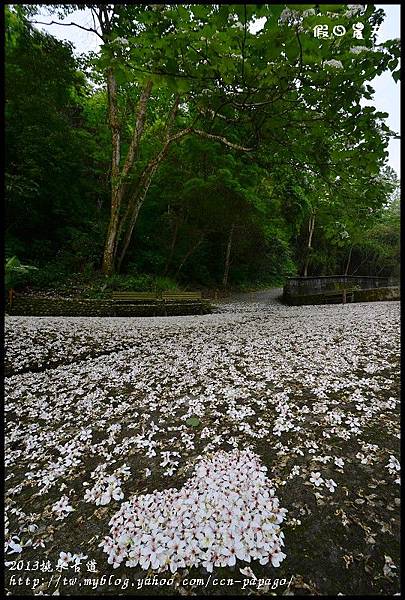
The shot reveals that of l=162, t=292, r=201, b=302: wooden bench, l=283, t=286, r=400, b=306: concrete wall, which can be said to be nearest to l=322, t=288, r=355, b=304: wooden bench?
l=283, t=286, r=400, b=306: concrete wall

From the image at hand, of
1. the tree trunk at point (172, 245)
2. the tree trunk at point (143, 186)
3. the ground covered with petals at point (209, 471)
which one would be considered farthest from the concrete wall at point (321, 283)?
the ground covered with petals at point (209, 471)

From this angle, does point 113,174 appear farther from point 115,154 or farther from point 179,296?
point 179,296

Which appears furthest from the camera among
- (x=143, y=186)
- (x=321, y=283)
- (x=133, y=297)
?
(x=321, y=283)

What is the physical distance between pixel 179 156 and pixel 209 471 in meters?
13.8

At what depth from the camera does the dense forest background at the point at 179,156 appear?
3434 mm

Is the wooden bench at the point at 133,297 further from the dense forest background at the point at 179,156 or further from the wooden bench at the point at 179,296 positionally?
the dense forest background at the point at 179,156

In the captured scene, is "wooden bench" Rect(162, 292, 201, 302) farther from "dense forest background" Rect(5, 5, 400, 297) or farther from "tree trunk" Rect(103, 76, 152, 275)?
"tree trunk" Rect(103, 76, 152, 275)

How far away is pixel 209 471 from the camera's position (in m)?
2.23

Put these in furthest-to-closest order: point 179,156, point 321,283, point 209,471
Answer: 1. point 321,283
2. point 179,156
3. point 209,471

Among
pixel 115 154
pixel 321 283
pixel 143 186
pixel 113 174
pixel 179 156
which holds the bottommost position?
pixel 321 283

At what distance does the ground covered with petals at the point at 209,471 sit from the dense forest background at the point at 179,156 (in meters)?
3.03

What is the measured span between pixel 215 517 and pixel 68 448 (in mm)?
1571

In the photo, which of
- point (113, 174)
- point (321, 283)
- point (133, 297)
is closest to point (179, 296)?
point (133, 297)

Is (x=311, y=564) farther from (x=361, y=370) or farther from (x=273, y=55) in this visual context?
(x=273, y=55)
